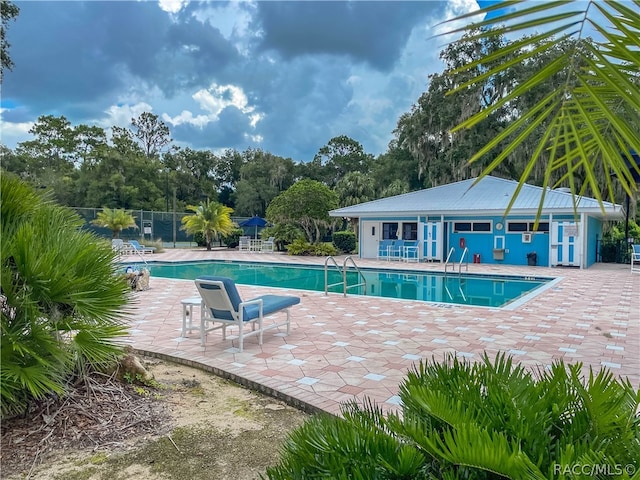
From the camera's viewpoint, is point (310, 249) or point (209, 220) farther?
point (209, 220)

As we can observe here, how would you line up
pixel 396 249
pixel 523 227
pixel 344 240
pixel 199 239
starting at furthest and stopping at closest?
pixel 199 239, pixel 344 240, pixel 396 249, pixel 523 227

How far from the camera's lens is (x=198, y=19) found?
9219 millimetres

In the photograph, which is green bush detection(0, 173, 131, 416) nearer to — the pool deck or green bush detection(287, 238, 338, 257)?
the pool deck

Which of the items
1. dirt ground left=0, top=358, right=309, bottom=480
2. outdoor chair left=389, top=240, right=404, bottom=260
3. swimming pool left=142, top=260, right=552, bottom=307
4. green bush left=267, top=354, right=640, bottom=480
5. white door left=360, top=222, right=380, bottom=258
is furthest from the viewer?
white door left=360, top=222, right=380, bottom=258

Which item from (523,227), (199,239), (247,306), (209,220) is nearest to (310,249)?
(209,220)

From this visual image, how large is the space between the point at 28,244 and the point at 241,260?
16.3 meters

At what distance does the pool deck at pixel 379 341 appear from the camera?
13.6 feet

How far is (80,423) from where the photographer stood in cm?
309

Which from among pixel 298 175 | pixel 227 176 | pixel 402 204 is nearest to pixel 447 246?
pixel 402 204

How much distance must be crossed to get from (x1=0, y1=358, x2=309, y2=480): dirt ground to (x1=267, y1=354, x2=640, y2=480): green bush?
4.38 ft

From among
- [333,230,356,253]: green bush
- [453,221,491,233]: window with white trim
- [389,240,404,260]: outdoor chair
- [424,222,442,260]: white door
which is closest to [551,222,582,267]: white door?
[453,221,491,233]: window with white trim

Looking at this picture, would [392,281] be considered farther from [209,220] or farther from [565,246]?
[209,220]

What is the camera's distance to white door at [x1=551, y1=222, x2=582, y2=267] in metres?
16.0

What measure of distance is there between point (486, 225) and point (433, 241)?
2250 mm
